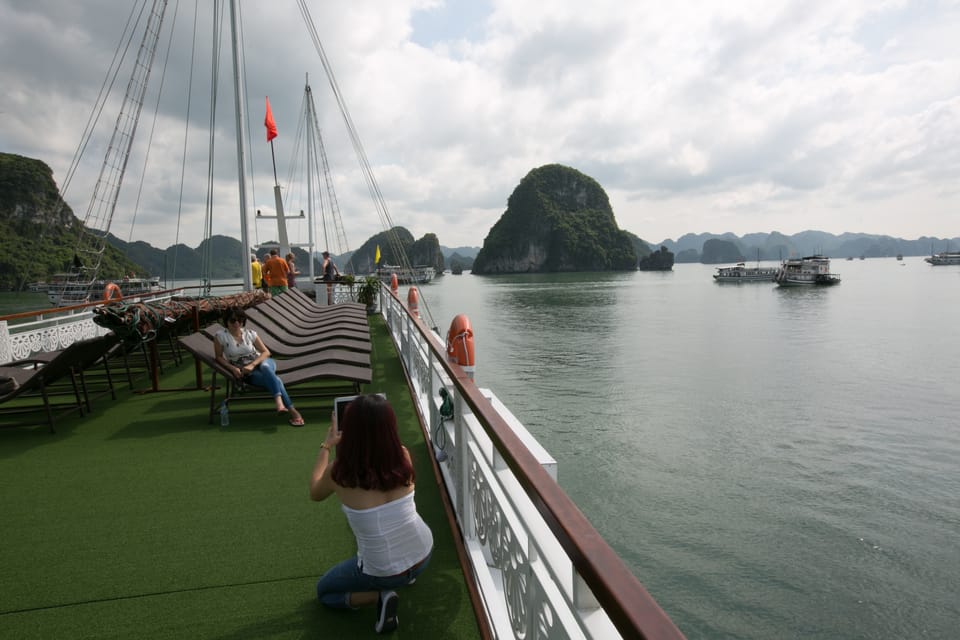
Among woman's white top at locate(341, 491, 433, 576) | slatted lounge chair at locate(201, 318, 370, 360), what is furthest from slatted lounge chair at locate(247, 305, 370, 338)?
woman's white top at locate(341, 491, 433, 576)

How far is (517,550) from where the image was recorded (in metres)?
1.64

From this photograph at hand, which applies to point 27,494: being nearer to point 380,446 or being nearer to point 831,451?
point 380,446

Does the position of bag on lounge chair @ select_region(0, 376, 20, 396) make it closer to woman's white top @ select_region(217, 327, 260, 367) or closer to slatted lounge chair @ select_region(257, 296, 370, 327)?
woman's white top @ select_region(217, 327, 260, 367)

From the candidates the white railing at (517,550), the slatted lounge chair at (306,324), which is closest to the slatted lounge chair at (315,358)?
the slatted lounge chair at (306,324)

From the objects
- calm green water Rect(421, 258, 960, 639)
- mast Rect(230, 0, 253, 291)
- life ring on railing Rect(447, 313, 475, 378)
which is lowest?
calm green water Rect(421, 258, 960, 639)

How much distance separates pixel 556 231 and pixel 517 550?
480 ft

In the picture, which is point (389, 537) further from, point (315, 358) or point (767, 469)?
point (767, 469)

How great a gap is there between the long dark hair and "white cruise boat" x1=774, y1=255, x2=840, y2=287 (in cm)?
7873

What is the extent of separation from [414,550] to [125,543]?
5.53 feet

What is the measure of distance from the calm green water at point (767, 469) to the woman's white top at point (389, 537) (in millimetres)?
5575

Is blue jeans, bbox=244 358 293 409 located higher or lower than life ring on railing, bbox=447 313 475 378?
lower

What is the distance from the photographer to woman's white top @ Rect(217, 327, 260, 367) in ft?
14.8

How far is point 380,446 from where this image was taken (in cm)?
179

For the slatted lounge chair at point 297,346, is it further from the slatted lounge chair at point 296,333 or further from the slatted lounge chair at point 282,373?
the slatted lounge chair at point 282,373
